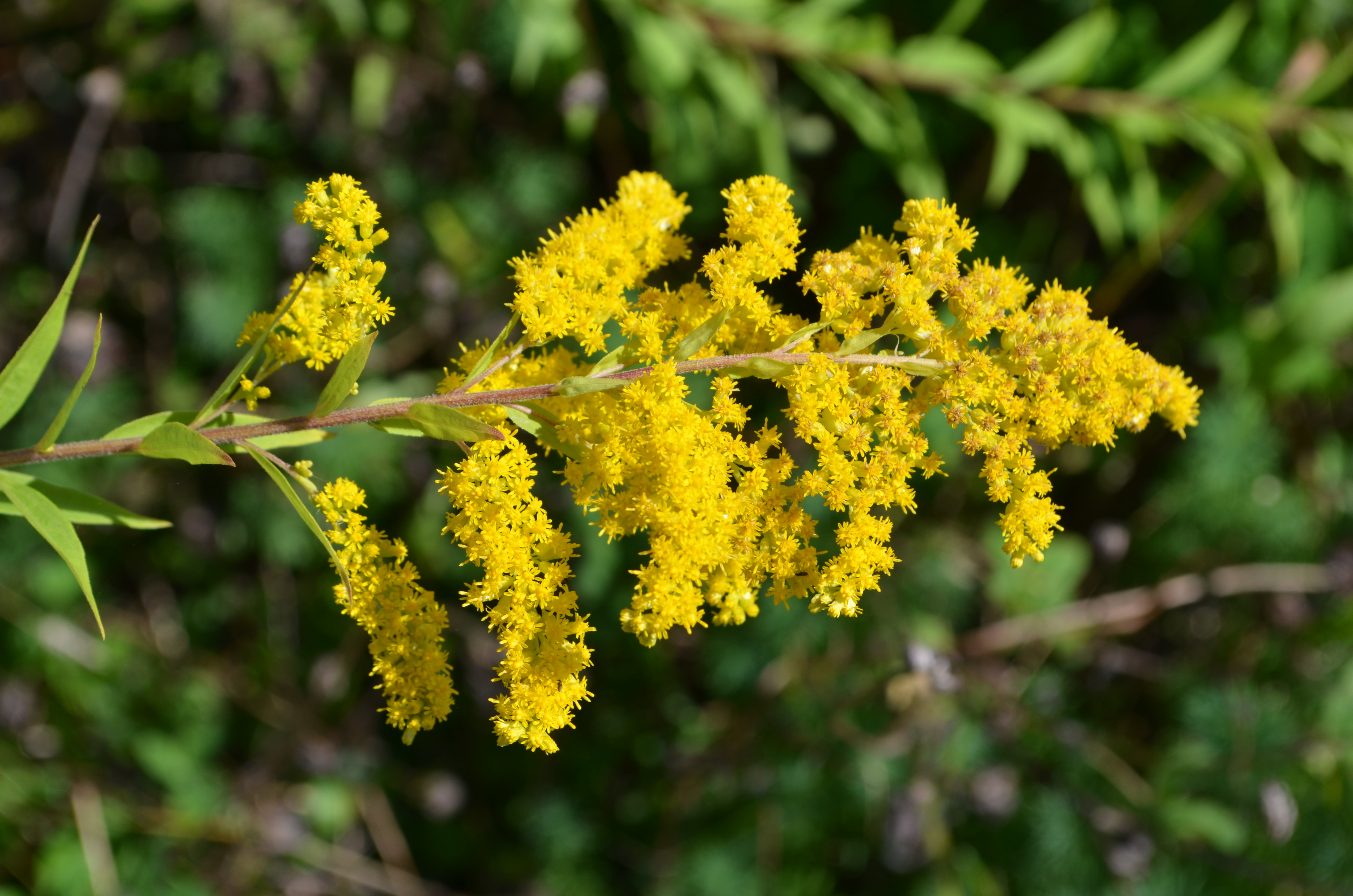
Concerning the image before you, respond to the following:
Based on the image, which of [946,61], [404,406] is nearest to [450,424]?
[404,406]

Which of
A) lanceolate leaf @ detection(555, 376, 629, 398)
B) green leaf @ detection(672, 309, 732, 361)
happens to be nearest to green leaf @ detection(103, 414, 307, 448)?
lanceolate leaf @ detection(555, 376, 629, 398)

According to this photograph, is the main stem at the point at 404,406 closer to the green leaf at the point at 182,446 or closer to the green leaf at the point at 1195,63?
the green leaf at the point at 182,446

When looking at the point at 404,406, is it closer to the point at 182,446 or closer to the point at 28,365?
the point at 182,446

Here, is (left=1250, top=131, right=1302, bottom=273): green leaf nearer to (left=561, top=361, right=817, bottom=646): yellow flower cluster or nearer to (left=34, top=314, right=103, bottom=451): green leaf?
(left=561, top=361, right=817, bottom=646): yellow flower cluster

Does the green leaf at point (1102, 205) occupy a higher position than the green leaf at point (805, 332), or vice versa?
the green leaf at point (1102, 205)

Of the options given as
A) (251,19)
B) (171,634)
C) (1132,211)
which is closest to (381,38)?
(251,19)

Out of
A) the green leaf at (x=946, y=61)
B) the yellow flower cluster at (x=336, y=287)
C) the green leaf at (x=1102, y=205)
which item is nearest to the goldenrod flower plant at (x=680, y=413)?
the yellow flower cluster at (x=336, y=287)
